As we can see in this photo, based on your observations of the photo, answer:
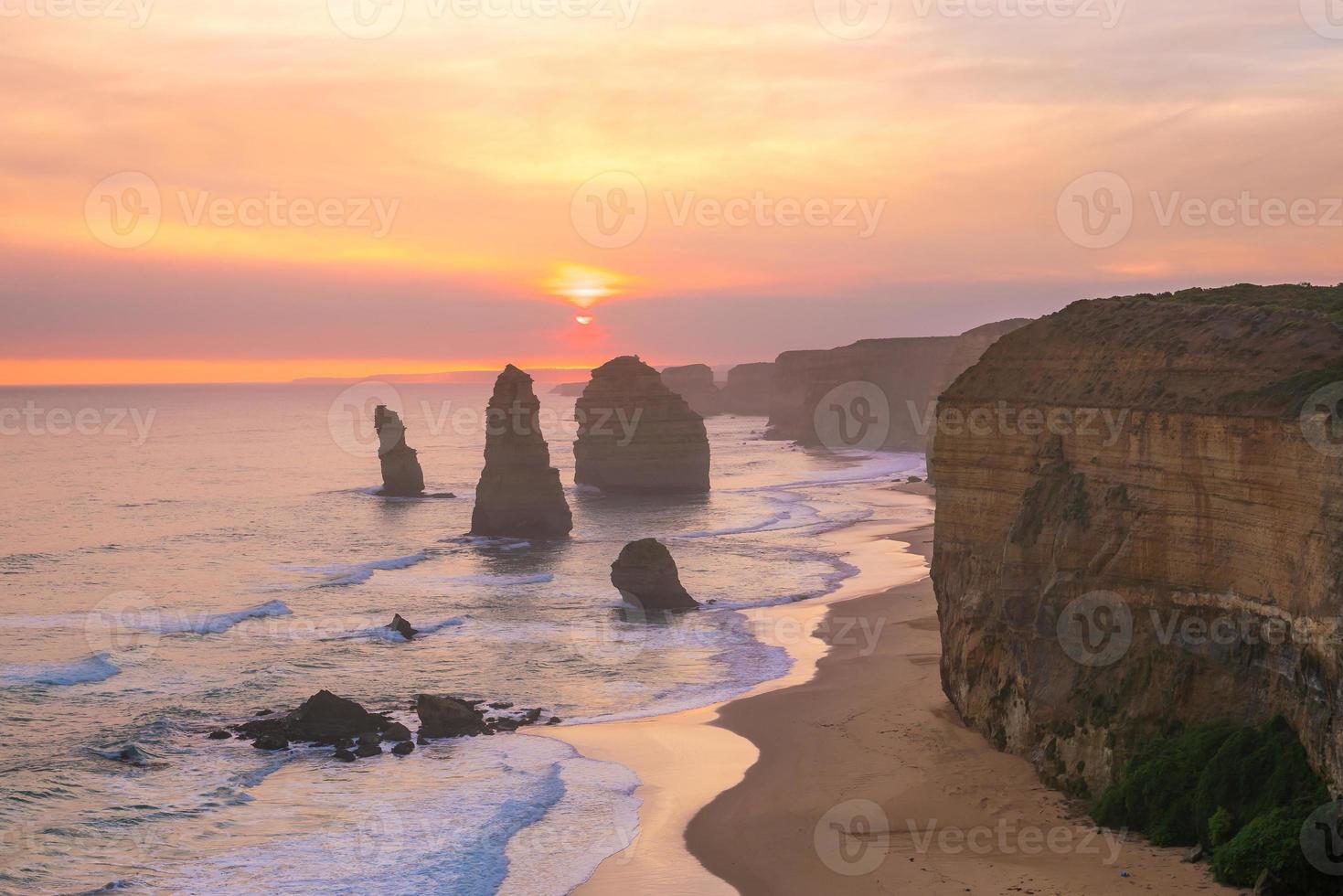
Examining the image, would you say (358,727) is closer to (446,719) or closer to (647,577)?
(446,719)

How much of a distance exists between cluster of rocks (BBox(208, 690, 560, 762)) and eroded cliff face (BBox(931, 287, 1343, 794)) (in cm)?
1299

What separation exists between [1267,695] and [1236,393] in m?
5.17

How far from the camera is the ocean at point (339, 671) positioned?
22.9 metres

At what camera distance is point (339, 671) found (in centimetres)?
3828

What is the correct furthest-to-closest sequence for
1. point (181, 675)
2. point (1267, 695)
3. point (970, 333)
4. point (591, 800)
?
point (970, 333) < point (181, 675) < point (591, 800) < point (1267, 695)

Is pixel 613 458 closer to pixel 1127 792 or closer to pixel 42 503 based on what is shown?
pixel 42 503

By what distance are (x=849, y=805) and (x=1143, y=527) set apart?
26.5 feet

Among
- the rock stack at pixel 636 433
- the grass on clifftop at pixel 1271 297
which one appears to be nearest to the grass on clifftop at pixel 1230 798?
the grass on clifftop at pixel 1271 297

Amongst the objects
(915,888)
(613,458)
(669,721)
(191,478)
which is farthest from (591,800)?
(191,478)

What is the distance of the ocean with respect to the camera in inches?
901

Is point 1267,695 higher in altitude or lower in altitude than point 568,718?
higher

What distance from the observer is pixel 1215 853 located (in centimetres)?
1755

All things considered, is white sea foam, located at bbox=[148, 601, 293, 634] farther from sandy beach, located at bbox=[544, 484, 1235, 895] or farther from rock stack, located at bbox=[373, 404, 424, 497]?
rock stack, located at bbox=[373, 404, 424, 497]

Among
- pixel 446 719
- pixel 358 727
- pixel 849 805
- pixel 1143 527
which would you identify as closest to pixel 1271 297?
pixel 1143 527
